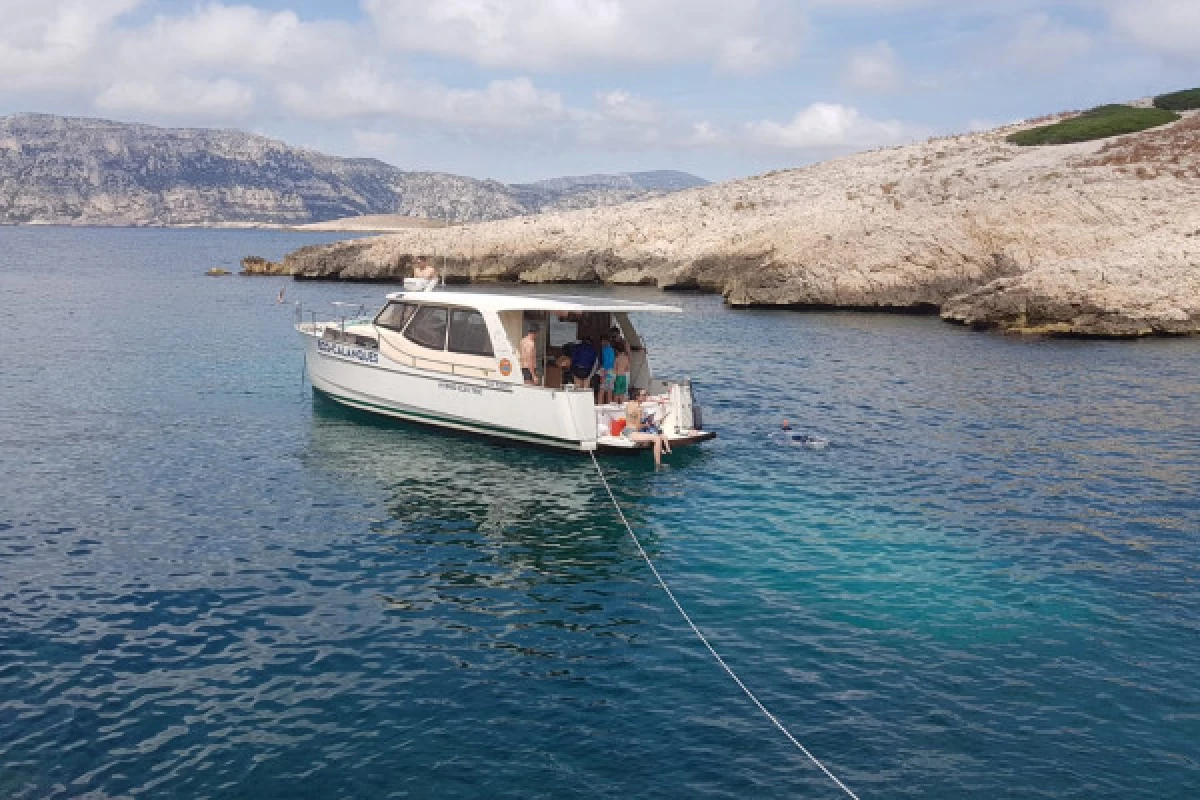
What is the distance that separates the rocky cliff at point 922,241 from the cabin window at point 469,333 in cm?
3234

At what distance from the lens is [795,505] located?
21.7 m

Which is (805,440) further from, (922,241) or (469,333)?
(922,241)

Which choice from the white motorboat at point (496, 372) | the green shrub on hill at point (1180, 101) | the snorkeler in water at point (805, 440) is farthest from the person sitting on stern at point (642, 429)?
the green shrub on hill at point (1180, 101)

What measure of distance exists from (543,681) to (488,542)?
5848 mm

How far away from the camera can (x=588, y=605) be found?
16.3m

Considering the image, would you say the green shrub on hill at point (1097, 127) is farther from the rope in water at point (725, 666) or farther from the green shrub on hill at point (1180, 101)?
the rope in water at point (725, 666)

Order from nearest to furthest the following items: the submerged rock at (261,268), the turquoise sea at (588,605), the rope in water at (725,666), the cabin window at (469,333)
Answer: the rope in water at (725,666) → the turquoise sea at (588,605) → the cabin window at (469,333) → the submerged rock at (261,268)

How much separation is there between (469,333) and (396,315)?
114 inches

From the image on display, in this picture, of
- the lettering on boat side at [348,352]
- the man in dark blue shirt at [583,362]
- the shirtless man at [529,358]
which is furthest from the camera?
the lettering on boat side at [348,352]

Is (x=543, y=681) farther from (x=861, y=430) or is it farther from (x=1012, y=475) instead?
(x=861, y=430)

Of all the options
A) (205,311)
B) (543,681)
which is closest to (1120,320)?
(543,681)

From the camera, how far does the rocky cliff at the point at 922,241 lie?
163 ft

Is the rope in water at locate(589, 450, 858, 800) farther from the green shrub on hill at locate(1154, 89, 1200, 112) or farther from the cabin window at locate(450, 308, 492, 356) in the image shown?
the green shrub on hill at locate(1154, 89, 1200, 112)

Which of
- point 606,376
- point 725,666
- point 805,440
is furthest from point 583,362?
point 725,666
